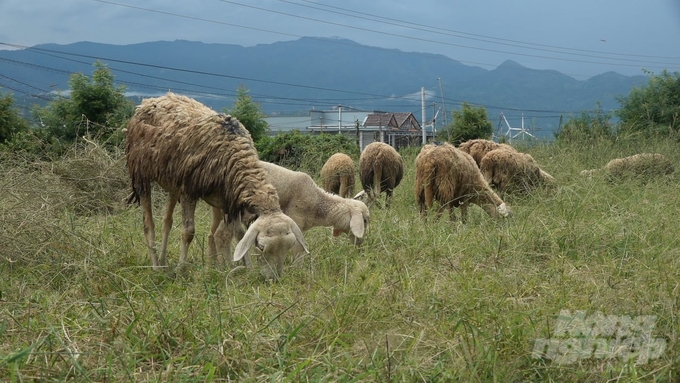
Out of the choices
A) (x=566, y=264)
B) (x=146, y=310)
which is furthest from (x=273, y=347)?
(x=566, y=264)

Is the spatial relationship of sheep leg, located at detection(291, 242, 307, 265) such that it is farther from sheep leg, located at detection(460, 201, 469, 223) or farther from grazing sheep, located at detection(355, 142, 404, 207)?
grazing sheep, located at detection(355, 142, 404, 207)

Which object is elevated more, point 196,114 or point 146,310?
point 196,114

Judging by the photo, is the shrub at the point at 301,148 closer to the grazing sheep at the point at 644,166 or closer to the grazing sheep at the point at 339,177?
the grazing sheep at the point at 339,177

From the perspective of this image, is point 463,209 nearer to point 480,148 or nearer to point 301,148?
→ point 480,148

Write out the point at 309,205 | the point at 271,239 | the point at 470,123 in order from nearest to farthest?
the point at 271,239 < the point at 309,205 < the point at 470,123

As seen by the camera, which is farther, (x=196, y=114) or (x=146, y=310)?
(x=196, y=114)

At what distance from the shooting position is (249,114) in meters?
23.5

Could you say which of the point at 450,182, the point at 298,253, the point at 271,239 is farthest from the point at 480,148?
the point at 271,239

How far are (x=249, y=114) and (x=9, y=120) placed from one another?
281 inches

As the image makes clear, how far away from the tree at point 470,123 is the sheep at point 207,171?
17.2 metres

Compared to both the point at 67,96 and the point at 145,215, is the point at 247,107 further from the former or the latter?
the point at 145,215

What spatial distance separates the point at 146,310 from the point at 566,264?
3388 mm

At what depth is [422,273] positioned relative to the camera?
5.73 metres

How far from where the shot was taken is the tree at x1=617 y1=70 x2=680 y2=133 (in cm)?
1959
